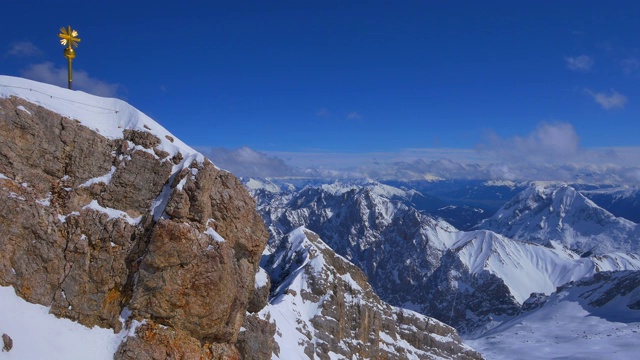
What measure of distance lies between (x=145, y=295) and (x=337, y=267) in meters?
88.0

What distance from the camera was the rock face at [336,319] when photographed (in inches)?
3509

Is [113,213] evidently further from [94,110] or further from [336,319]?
[336,319]

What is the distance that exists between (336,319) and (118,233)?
7193 centimetres

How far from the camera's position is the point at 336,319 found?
10000 centimetres

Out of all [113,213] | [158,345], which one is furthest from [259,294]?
[113,213]

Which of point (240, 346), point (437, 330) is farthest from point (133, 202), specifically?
point (437, 330)

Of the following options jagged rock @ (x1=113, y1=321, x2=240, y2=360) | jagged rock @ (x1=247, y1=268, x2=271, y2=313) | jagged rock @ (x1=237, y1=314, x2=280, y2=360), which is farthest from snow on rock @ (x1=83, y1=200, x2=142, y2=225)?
jagged rock @ (x1=237, y1=314, x2=280, y2=360)

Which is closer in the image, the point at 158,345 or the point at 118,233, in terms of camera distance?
the point at 158,345

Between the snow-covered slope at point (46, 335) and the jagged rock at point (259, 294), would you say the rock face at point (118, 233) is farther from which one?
the jagged rock at point (259, 294)

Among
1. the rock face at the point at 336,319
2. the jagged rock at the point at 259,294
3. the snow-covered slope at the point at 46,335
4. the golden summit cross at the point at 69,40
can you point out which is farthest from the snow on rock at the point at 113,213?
the rock face at the point at 336,319

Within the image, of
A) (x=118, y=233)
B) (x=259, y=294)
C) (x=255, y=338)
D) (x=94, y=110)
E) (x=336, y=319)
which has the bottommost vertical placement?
(x=336, y=319)

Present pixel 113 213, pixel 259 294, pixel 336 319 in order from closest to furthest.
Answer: pixel 113 213 < pixel 259 294 < pixel 336 319

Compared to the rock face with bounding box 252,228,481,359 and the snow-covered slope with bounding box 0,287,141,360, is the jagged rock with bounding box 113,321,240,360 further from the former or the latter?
the rock face with bounding box 252,228,481,359

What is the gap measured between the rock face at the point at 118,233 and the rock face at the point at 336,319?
34.1 m
